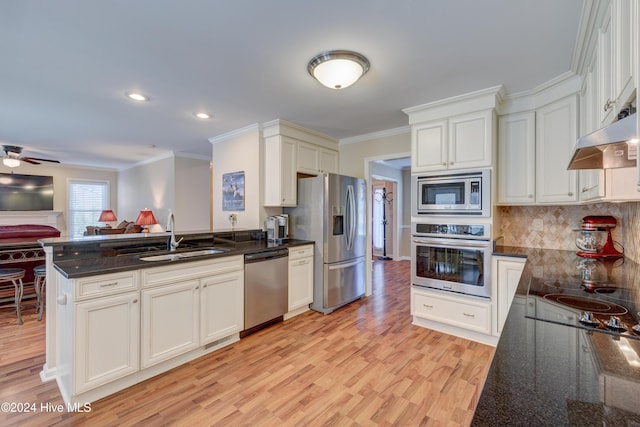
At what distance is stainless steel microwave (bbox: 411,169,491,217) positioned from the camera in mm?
2701

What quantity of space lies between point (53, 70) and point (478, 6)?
3.18 metres

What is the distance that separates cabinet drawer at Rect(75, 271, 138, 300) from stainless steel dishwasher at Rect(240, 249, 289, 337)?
3.35 feet

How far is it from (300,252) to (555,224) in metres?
2.70

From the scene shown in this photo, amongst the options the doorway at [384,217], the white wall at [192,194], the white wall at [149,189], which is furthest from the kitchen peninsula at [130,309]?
the doorway at [384,217]

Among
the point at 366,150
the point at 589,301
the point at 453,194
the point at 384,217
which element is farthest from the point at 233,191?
the point at 384,217

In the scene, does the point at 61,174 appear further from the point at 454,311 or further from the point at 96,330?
the point at 454,311

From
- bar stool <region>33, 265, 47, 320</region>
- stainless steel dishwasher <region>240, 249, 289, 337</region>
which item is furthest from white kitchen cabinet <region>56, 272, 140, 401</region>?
bar stool <region>33, 265, 47, 320</region>

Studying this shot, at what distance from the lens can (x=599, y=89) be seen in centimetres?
164

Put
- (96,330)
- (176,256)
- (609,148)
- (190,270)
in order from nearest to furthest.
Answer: (609,148), (96,330), (190,270), (176,256)

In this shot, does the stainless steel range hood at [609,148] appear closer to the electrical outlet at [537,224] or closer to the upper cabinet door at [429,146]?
the upper cabinet door at [429,146]

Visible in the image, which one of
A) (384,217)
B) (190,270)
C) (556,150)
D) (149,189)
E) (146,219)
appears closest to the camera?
(190,270)

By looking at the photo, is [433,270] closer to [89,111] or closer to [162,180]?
[89,111]

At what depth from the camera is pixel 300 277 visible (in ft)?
11.5

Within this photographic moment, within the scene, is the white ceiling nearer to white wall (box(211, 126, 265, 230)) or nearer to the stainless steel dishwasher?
white wall (box(211, 126, 265, 230))
